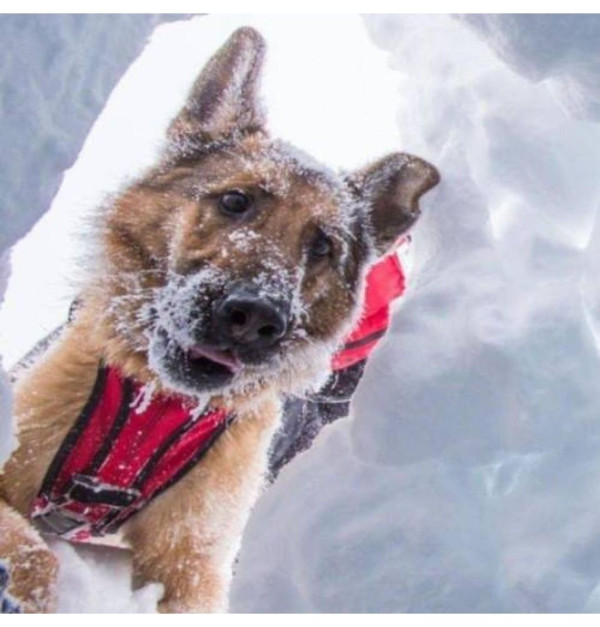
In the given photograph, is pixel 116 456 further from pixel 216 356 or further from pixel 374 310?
pixel 374 310

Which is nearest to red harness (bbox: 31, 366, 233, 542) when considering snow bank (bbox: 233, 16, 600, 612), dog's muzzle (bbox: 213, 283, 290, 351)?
dog's muzzle (bbox: 213, 283, 290, 351)

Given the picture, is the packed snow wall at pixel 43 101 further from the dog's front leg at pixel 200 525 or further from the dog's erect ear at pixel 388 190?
the dog's erect ear at pixel 388 190

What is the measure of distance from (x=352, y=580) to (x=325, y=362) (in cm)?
70

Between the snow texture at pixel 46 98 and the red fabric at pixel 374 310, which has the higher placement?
the snow texture at pixel 46 98

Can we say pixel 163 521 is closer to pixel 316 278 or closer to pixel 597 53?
pixel 316 278

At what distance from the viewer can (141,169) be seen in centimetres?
266

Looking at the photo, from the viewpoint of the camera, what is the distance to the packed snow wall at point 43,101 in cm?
212

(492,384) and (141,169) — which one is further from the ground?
(141,169)

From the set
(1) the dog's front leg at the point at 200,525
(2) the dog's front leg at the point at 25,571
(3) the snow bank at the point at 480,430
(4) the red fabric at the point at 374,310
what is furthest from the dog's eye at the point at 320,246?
(2) the dog's front leg at the point at 25,571

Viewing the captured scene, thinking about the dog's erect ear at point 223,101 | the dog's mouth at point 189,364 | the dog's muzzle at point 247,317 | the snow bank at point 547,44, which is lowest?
the dog's mouth at point 189,364

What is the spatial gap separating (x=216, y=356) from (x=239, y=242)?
0.91 ft

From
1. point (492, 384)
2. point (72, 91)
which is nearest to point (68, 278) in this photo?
point (72, 91)

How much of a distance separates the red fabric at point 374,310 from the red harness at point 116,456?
65 cm

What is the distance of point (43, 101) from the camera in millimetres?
2195
